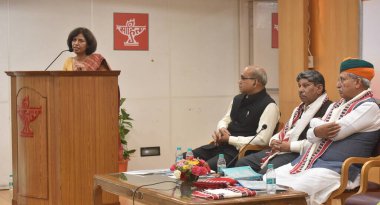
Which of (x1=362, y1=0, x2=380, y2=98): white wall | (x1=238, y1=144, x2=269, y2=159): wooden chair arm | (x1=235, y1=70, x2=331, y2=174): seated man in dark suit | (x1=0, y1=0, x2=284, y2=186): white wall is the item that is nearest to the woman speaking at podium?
(x1=238, y1=144, x2=269, y2=159): wooden chair arm

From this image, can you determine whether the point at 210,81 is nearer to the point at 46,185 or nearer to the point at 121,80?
the point at 121,80

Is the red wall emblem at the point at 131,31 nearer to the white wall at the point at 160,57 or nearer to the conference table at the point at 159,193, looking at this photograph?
the white wall at the point at 160,57

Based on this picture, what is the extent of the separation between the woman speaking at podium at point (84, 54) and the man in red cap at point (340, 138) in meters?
1.90

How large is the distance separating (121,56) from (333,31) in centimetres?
273

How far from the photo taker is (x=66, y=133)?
513 centimetres

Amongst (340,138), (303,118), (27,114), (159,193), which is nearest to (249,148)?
(303,118)

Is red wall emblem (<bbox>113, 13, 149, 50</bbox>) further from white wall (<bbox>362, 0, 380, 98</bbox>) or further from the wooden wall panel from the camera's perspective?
white wall (<bbox>362, 0, 380, 98</bbox>)

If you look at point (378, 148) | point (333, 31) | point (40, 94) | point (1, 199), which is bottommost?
point (1, 199)

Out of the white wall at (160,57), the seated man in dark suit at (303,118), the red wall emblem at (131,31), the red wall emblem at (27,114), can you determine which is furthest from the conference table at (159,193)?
the red wall emblem at (131,31)

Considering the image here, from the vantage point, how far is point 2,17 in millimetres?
7305

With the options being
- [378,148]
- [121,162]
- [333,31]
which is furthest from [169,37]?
[378,148]

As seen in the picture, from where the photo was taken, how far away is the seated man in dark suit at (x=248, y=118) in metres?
5.64

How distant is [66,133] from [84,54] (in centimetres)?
98

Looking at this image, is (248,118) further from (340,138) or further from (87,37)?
(87,37)
